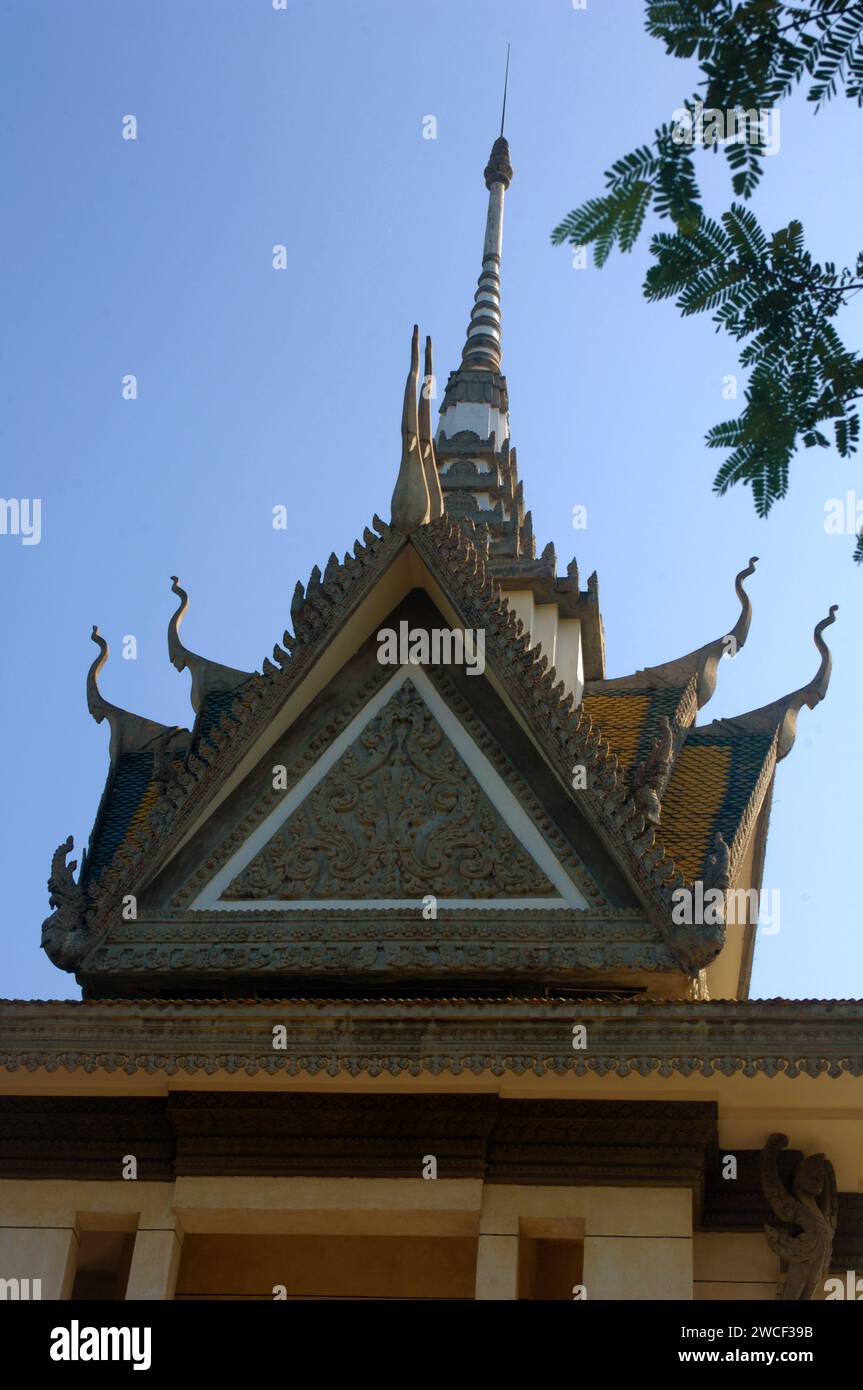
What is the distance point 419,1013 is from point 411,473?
155 inches

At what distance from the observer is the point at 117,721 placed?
1362 centimetres

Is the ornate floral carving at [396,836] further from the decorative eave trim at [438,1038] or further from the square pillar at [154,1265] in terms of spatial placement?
the square pillar at [154,1265]

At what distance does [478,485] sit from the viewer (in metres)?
17.3

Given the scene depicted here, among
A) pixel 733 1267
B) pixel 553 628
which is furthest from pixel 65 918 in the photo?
pixel 553 628

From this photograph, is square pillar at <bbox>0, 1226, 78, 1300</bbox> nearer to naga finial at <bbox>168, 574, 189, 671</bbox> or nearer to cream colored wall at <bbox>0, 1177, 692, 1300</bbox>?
cream colored wall at <bbox>0, 1177, 692, 1300</bbox>

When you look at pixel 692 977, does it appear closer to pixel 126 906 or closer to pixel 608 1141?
pixel 608 1141

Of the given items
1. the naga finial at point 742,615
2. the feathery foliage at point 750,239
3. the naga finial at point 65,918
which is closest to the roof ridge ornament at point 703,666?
the naga finial at point 742,615

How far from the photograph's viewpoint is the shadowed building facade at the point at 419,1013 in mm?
9898

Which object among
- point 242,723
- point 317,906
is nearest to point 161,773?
point 242,723

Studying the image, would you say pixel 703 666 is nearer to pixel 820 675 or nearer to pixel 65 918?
pixel 820 675

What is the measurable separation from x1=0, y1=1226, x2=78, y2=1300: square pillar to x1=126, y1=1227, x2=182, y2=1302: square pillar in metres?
0.30

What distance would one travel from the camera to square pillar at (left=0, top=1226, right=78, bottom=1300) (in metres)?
9.99

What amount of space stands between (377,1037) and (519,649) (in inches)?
112

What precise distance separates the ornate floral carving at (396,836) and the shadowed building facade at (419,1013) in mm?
17
